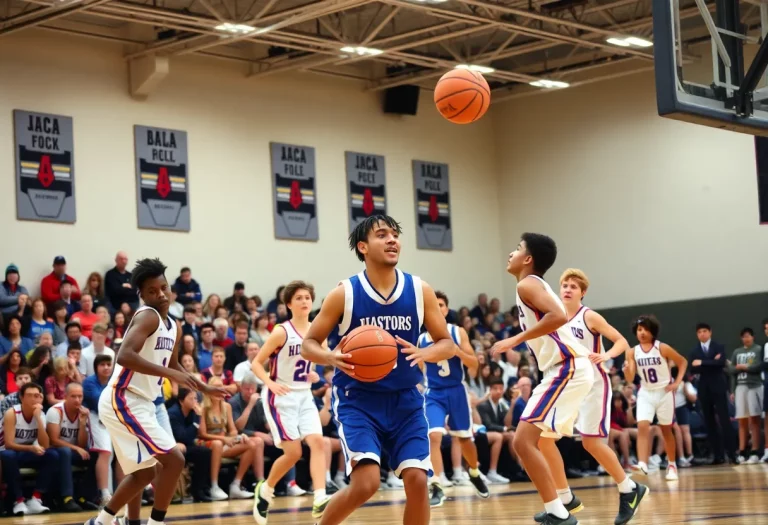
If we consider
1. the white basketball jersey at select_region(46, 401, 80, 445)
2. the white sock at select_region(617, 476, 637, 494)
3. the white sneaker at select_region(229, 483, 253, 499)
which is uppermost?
the white basketball jersey at select_region(46, 401, 80, 445)

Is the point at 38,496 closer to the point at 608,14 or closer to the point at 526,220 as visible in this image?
the point at 608,14

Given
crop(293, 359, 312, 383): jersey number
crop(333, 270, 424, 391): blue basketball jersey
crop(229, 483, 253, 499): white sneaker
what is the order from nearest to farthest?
crop(333, 270, 424, 391): blue basketball jersey < crop(293, 359, 312, 383): jersey number < crop(229, 483, 253, 499): white sneaker

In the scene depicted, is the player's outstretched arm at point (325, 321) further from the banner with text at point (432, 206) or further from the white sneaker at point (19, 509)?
the banner with text at point (432, 206)

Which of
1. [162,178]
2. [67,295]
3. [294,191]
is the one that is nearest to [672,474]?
[67,295]

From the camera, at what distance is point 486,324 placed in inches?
864

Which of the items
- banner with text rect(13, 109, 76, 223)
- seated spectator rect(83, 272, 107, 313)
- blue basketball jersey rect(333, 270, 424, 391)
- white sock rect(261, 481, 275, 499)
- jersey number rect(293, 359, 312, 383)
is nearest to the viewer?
blue basketball jersey rect(333, 270, 424, 391)

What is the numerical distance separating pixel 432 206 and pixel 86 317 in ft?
29.1

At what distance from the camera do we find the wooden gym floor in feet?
27.0

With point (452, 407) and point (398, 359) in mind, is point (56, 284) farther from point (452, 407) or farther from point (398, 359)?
point (398, 359)

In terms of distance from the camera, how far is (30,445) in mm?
12102

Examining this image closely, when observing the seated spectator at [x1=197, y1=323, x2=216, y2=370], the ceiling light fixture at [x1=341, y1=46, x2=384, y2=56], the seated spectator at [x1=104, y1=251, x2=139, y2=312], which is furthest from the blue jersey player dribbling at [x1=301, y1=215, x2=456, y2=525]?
the ceiling light fixture at [x1=341, y1=46, x2=384, y2=56]

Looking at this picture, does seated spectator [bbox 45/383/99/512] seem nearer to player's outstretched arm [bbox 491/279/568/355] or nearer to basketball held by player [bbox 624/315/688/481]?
basketball held by player [bbox 624/315/688/481]

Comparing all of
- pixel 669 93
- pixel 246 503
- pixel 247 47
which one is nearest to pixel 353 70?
pixel 247 47

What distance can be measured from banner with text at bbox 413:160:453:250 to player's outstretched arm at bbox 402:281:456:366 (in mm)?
16568
